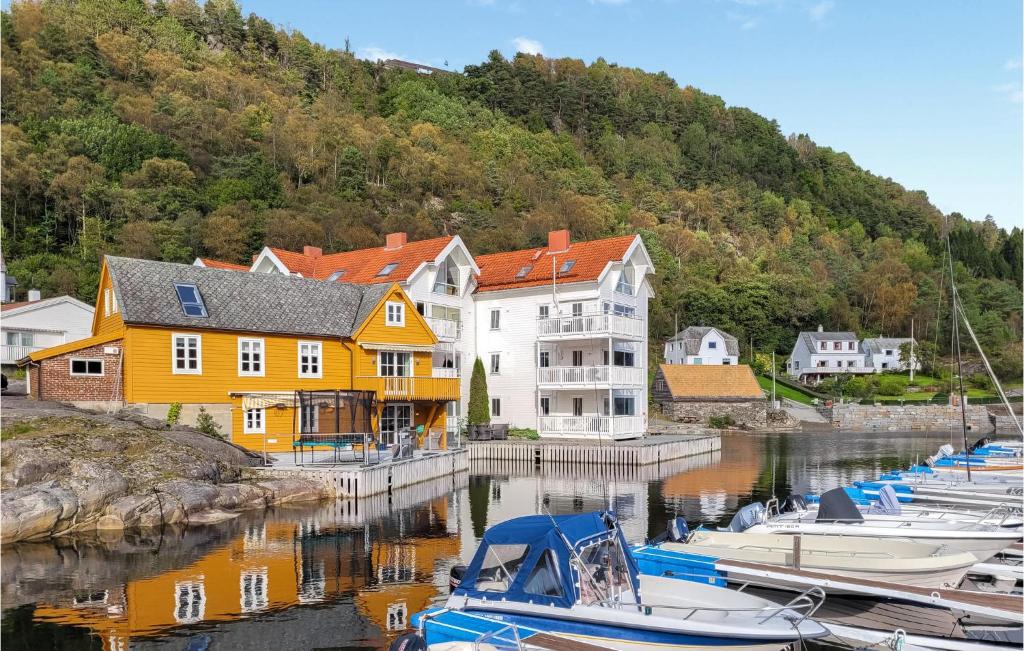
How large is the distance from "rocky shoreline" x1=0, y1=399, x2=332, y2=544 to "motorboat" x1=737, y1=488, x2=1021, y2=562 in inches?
594

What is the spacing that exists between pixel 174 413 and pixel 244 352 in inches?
152

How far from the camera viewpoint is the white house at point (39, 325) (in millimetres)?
49219

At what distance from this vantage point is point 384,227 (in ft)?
294

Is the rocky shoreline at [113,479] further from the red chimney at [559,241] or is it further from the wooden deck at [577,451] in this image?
the red chimney at [559,241]

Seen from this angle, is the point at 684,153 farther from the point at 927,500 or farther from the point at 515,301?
the point at 927,500

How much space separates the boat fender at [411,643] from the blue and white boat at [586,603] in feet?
1.31

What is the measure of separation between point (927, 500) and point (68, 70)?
101m

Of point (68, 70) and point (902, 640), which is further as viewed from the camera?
point (68, 70)

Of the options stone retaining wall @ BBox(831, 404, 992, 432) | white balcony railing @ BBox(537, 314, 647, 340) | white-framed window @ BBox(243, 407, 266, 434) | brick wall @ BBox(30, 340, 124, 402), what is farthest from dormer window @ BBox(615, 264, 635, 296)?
stone retaining wall @ BBox(831, 404, 992, 432)

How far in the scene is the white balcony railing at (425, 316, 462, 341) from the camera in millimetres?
43675

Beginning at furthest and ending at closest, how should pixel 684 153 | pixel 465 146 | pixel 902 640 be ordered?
pixel 684 153
pixel 465 146
pixel 902 640

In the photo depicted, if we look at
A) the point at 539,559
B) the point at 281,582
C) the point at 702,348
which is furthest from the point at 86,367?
the point at 702,348

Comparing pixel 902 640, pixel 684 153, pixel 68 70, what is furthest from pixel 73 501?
pixel 684 153

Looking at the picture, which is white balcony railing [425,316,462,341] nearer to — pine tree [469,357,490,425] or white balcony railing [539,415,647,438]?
pine tree [469,357,490,425]
